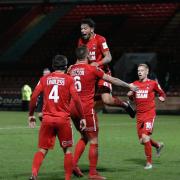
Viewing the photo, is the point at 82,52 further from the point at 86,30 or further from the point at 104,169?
the point at 104,169

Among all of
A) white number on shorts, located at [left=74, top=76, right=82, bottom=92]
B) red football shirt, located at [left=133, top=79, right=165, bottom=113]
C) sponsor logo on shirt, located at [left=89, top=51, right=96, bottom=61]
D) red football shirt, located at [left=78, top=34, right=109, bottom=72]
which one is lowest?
red football shirt, located at [left=133, top=79, right=165, bottom=113]

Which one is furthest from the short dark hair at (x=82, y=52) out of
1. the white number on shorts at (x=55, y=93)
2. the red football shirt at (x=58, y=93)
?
the white number on shorts at (x=55, y=93)

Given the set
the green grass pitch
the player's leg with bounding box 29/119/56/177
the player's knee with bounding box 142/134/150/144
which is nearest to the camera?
the player's leg with bounding box 29/119/56/177

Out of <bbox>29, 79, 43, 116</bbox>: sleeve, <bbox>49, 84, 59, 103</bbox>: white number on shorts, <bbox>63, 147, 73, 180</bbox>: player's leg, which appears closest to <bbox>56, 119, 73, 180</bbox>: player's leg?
<bbox>63, 147, 73, 180</bbox>: player's leg

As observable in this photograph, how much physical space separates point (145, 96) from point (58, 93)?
142 inches

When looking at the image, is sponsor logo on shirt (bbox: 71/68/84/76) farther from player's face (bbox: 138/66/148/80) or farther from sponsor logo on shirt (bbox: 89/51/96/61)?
player's face (bbox: 138/66/148/80)

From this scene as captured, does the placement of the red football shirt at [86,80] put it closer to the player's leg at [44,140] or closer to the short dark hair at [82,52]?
the short dark hair at [82,52]

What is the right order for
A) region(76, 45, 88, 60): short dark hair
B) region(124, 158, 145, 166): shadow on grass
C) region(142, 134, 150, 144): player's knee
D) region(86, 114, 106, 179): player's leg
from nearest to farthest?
region(76, 45, 88, 60): short dark hair
region(86, 114, 106, 179): player's leg
region(142, 134, 150, 144): player's knee
region(124, 158, 145, 166): shadow on grass

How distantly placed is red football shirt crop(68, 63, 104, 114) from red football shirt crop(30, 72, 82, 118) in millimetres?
1042

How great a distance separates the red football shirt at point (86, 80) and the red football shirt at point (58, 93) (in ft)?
3.42

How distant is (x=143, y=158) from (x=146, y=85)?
172 cm

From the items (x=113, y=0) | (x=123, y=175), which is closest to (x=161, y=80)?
(x=113, y=0)

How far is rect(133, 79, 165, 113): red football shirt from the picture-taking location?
12.2m

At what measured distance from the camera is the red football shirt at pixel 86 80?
1011 cm
